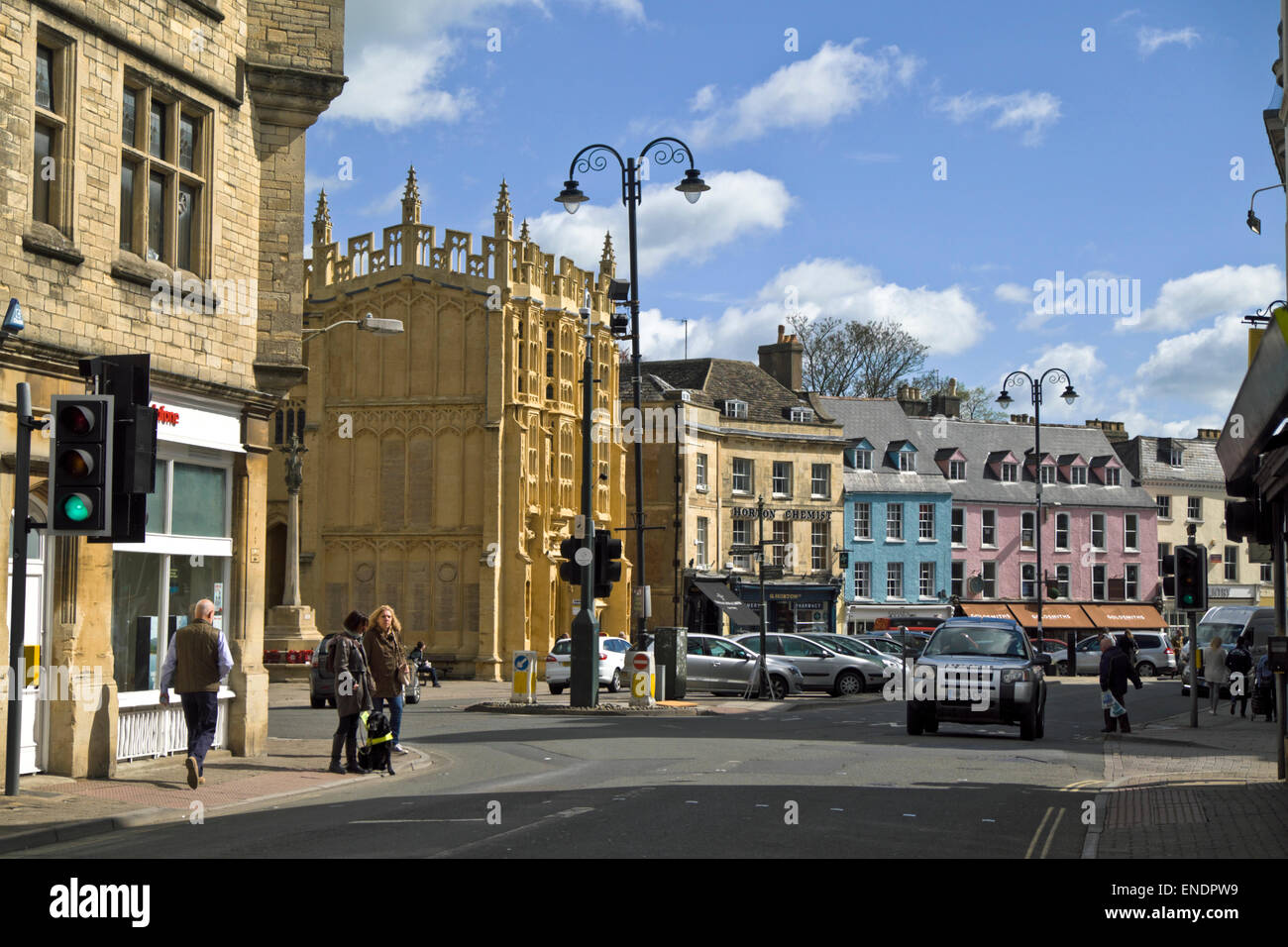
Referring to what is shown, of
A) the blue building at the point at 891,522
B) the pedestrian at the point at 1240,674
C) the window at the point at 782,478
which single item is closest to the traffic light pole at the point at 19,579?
the pedestrian at the point at 1240,674

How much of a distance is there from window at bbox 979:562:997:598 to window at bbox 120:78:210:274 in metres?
53.1

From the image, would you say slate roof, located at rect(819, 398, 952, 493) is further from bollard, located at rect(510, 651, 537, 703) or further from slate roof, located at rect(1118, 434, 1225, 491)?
bollard, located at rect(510, 651, 537, 703)

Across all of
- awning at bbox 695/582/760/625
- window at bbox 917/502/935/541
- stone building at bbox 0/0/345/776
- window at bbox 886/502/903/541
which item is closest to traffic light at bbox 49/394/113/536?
stone building at bbox 0/0/345/776

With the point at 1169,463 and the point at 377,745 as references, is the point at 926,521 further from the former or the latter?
the point at 377,745

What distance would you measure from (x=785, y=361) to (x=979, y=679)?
45209 millimetres

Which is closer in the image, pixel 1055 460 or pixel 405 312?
pixel 405 312

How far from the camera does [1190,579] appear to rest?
2236 centimetres

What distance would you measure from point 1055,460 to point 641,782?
6118 centimetres

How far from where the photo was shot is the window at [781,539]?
59.5 metres

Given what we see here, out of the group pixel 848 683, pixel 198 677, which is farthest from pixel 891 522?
pixel 198 677

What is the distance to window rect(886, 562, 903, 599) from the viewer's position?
211ft
